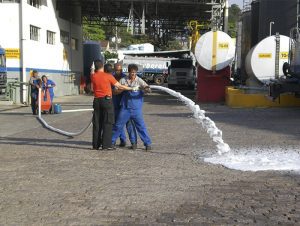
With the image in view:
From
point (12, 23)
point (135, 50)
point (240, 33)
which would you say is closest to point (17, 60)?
point (12, 23)

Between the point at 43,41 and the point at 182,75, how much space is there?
1751cm

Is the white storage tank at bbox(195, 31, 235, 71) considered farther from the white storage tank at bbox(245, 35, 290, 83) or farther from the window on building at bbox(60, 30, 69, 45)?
the window on building at bbox(60, 30, 69, 45)

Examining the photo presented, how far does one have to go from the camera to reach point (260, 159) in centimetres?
922

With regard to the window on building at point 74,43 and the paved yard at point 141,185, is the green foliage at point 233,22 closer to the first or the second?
the window on building at point 74,43

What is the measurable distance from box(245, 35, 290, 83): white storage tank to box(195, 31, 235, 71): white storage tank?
9.44 feet

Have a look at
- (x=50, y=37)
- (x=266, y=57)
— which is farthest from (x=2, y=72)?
(x=266, y=57)

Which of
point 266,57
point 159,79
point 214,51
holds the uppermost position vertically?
point 214,51

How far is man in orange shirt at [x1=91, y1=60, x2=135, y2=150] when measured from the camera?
10602 mm

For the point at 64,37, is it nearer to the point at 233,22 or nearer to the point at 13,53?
the point at 13,53

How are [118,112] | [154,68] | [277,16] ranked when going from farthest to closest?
[154,68], [277,16], [118,112]

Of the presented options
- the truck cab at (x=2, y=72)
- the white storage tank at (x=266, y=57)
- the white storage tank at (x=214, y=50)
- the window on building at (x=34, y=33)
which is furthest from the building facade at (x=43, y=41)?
the white storage tank at (x=266, y=57)

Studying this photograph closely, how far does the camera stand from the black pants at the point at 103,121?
10.6 meters

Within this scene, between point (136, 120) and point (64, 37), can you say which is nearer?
point (136, 120)

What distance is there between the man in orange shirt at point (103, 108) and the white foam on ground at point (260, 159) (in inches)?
89.4
